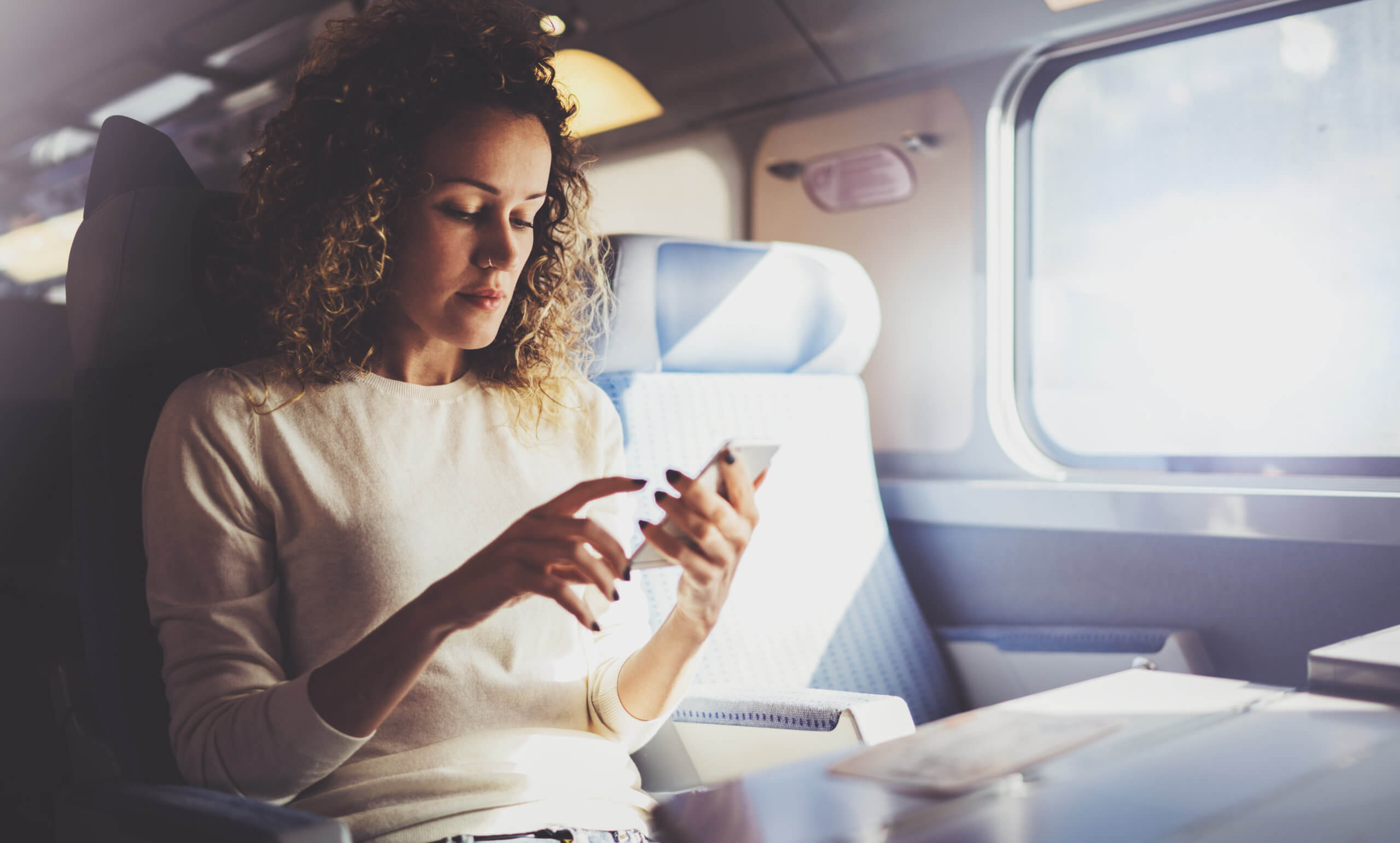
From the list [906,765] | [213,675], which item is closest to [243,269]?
[213,675]

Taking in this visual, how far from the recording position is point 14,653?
5.92ft

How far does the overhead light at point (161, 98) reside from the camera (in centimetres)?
187

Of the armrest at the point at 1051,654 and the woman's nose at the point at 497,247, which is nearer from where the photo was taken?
the woman's nose at the point at 497,247

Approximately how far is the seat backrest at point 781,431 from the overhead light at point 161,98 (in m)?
0.88

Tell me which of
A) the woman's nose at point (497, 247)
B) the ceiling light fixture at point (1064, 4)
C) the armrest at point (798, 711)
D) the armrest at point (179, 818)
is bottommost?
the armrest at point (798, 711)

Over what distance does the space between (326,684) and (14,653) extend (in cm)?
124

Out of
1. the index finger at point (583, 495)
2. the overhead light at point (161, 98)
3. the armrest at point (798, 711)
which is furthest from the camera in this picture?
the overhead light at point (161, 98)

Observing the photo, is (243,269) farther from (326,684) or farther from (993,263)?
(993,263)

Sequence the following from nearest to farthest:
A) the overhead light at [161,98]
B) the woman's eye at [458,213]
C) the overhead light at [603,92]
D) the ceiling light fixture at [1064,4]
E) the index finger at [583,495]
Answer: the index finger at [583,495], the woman's eye at [458,213], the overhead light at [161,98], the ceiling light fixture at [1064,4], the overhead light at [603,92]

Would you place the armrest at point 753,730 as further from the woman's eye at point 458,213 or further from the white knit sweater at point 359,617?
the woman's eye at point 458,213

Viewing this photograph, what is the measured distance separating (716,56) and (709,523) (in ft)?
6.37

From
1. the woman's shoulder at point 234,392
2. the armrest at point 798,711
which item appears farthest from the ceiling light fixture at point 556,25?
the armrest at point 798,711

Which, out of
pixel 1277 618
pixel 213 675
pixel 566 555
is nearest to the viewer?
pixel 566 555

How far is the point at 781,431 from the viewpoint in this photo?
6.59ft
